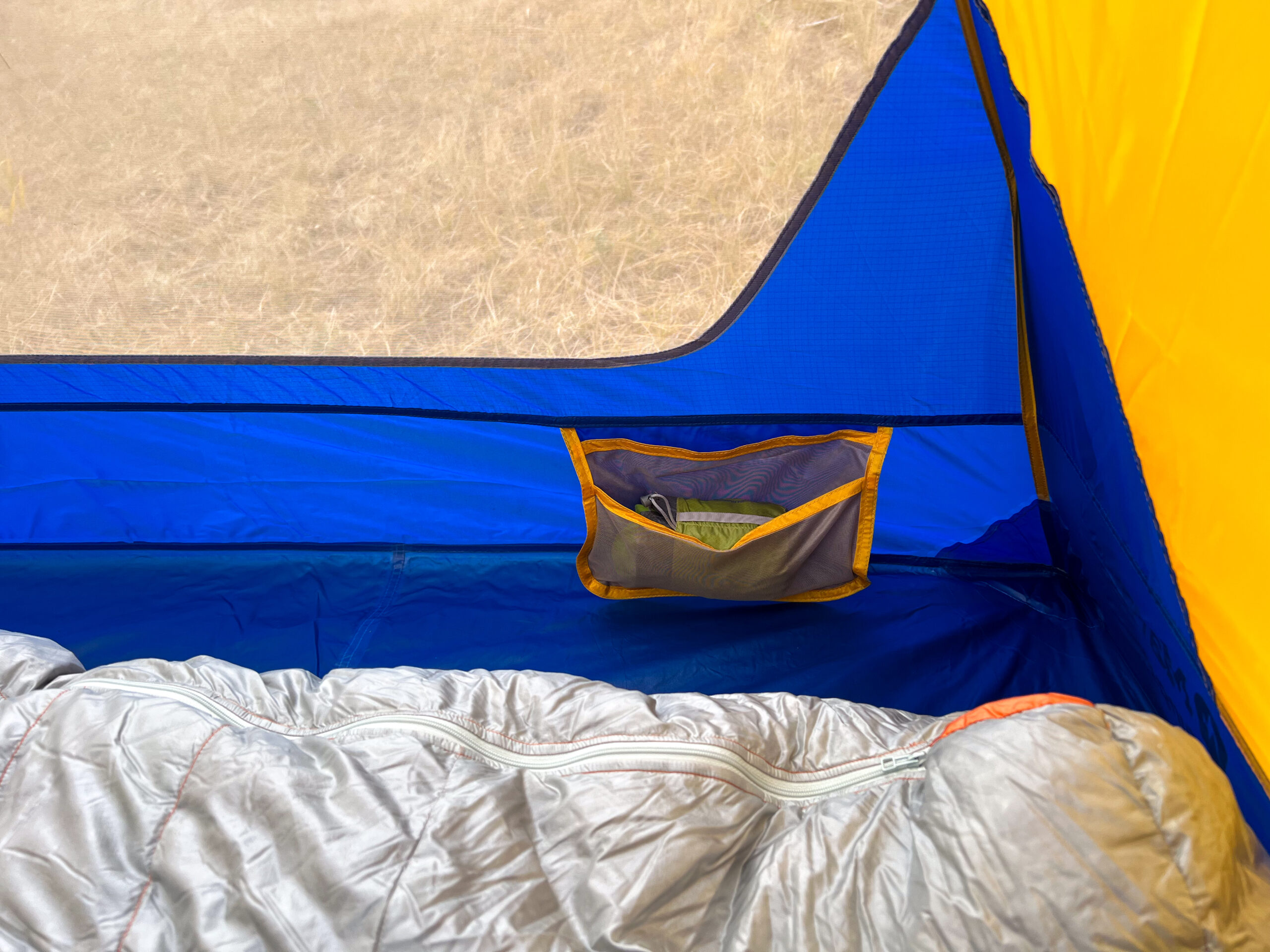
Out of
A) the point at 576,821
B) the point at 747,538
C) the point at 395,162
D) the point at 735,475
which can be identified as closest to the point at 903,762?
the point at 576,821

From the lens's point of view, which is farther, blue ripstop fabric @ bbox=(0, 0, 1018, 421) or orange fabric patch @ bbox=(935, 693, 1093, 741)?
blue ripstop fabric @ bbox=(0, 0, 1018, 421)

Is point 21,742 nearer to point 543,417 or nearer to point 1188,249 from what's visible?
point 543,417

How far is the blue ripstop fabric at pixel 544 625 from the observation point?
111 centimetres

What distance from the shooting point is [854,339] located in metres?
1.11

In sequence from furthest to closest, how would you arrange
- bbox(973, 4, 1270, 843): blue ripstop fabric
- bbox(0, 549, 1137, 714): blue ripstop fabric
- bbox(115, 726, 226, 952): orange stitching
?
bbox(0, 549, 1137, 714): blue ripstop fabric
bbox(973, 4, 1270, 843): blue ripstop fabric
bbox(115, 726, 226, 952): orange stitching

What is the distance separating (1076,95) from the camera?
0.82 metres

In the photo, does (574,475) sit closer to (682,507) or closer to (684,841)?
(682,507)

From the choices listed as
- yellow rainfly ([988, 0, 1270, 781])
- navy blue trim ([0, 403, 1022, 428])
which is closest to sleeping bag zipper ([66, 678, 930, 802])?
yellow rainfly ([988, 0, 1270, 781])

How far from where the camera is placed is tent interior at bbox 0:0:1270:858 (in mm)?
1019

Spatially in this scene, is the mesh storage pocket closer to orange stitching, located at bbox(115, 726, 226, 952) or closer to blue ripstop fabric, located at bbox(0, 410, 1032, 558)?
blue ripstop fabric, located at bbox(0, 410, 1032, 558)

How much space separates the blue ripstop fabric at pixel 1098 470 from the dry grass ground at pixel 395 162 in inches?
16.7

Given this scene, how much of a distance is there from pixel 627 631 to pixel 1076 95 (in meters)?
0.82

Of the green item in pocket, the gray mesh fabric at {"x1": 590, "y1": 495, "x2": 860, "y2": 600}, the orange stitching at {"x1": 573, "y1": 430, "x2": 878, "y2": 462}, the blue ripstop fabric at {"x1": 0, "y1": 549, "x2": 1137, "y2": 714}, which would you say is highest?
the orange stitching at {"x1": 573, "y1": 430, "x2": 878, "y2": 462}

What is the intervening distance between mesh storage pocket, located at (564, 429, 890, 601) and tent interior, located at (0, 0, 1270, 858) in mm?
26
